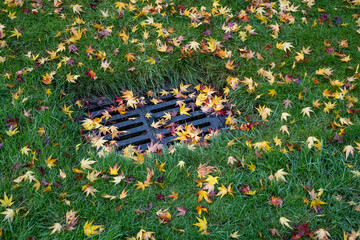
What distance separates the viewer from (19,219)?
6.30 ft

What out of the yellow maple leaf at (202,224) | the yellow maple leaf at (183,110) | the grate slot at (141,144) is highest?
the yellow maple leaf at (183,110)

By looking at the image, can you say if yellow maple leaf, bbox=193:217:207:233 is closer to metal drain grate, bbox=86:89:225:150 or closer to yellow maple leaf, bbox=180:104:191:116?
metal drain grate, bbox=86:89:225:150

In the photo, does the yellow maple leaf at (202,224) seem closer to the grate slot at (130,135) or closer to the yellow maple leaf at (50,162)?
the grate slot at (130,135)

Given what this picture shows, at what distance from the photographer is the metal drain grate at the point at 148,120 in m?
2.54

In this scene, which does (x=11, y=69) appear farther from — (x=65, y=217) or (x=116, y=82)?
(x=65, y=217)

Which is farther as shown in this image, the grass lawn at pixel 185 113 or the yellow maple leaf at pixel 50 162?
the yellow maple leaf at pixel 50 162

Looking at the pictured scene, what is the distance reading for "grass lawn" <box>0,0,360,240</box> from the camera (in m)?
2.02

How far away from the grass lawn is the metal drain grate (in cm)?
8

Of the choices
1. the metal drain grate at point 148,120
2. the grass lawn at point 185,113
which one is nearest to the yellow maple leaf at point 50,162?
the grass lawn at point 185,113

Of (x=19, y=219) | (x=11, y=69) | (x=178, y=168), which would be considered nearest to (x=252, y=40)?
(x=178, y=168)

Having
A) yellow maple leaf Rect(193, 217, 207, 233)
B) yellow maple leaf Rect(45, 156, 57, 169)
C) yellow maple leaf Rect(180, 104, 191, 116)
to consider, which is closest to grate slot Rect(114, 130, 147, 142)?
yellow maple leaf Rect(180, 104, 191, 116)

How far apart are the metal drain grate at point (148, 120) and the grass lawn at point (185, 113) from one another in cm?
8

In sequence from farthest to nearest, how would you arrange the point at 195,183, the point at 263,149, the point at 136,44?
the point at 136,44, the point at 263,149, the point at 195,183

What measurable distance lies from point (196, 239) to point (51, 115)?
1.45 m
